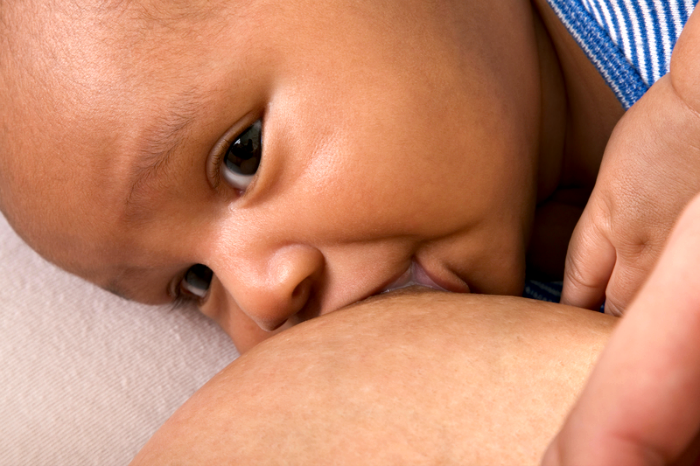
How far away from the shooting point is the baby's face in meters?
0.69

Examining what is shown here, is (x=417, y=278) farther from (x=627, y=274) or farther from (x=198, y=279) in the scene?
(x=198, y=279)

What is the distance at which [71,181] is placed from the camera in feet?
2.43

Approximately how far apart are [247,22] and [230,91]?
3.4 inches

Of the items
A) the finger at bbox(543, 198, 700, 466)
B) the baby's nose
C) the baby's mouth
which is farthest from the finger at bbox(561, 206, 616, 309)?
the finger at bbox(543, 198, 700, 466)

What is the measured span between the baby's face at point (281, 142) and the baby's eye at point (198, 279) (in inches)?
5.8

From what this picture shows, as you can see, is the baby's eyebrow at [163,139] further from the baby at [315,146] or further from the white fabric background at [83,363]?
the white fabric background at [83,363]

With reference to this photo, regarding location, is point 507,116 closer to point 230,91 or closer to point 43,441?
point 230,91

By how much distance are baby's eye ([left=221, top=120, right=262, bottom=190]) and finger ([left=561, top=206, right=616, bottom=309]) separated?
1.44 feet

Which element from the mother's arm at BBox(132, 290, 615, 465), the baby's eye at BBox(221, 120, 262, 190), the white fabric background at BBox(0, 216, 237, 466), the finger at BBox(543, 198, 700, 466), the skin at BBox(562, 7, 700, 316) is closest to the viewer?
the finger at BBox(543, 198, 700, 466)

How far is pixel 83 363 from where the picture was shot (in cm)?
94

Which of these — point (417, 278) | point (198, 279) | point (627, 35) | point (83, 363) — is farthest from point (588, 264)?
point (83, 363)

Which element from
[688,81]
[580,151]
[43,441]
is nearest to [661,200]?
[688,81]

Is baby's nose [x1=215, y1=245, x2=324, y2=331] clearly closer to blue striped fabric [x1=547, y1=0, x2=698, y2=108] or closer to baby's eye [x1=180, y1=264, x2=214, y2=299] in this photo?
baby's eye [x1=180, y1=264, x2=214, y2=299]

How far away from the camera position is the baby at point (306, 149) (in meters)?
0.68
